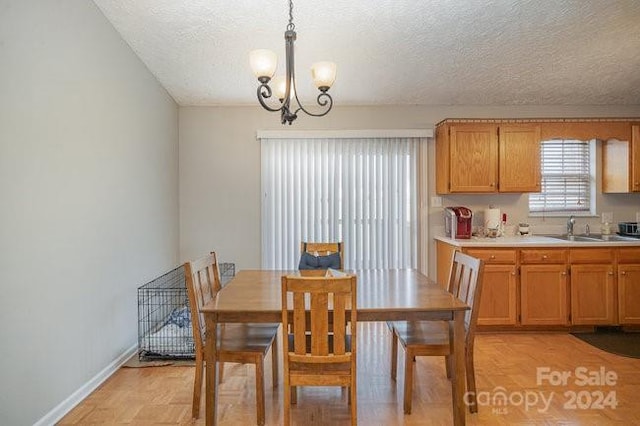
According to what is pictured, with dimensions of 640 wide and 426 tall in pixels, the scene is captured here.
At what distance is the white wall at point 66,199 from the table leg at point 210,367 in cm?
91

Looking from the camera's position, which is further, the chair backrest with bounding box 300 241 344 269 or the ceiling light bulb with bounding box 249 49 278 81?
the chair backrest with bounding box 300 241 344 269

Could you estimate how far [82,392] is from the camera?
241cm

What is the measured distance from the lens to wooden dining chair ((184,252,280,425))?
2.06 m

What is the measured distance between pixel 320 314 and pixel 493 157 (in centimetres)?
281

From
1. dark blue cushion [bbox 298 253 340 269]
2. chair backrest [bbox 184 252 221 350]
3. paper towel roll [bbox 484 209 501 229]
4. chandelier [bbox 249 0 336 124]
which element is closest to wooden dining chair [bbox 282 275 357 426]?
chair backrest [bbox 184 252 221 350]

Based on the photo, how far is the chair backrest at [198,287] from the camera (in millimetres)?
2096

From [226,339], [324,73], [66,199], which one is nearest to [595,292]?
[324,73]

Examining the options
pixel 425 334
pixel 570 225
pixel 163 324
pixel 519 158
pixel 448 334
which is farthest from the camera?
pixel 570 225

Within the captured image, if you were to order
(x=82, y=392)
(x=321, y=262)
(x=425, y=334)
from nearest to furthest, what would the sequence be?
(x=425, y=334) < (x=82, y=392) < (x=321, y=262)

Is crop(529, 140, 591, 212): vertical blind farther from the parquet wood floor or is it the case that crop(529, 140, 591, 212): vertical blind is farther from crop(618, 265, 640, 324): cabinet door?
the parquet wood floor

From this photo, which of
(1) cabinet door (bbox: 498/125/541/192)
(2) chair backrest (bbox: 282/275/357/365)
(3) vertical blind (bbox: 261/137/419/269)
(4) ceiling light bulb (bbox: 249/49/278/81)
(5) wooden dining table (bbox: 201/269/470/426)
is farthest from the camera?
(3) vertical blind (bbox: 261/137/419/269)

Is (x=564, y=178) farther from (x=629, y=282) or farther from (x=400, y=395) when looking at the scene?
(x=400, y=395)

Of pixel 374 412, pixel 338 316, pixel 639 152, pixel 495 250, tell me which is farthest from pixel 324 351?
pixel 639 152

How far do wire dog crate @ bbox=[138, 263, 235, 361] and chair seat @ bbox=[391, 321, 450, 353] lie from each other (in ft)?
5.19
